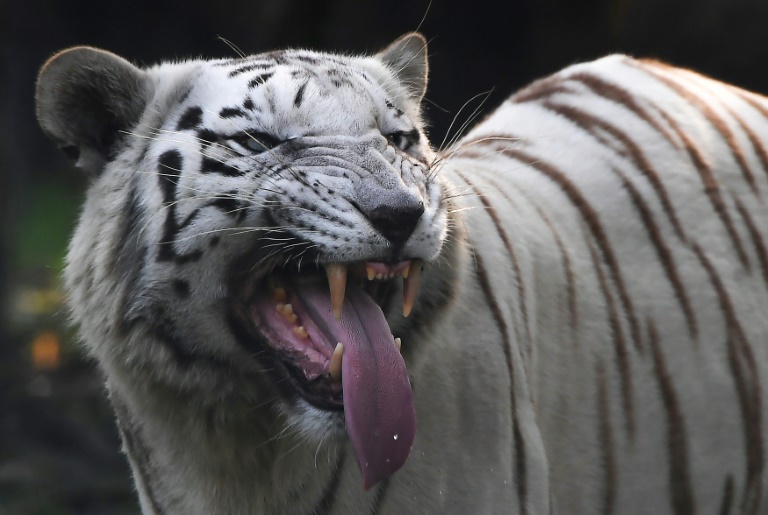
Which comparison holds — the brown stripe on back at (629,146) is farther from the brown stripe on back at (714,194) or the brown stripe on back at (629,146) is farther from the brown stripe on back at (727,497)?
the brown stripe on back at (727,497)

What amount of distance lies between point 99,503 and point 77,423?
52 centimetres

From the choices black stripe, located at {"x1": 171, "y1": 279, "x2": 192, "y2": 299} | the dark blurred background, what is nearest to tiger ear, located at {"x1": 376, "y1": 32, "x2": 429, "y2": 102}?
black stripe, located at {"x1": 171, "y1": 279, "x2": 192, "y2": 299}

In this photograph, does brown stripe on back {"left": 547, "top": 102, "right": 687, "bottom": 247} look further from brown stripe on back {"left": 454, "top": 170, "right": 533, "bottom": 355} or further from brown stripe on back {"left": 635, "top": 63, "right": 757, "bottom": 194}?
brown stripe on back {"left": 454, "top": 170, "right": 533, "bottom": 355}

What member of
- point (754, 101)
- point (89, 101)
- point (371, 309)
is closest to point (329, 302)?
point (371, 309)

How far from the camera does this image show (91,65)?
2010 millimetres

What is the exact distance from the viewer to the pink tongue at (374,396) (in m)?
1.81

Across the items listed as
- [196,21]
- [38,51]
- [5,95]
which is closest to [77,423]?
[5,95]

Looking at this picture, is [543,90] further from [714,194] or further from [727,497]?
[727,497]

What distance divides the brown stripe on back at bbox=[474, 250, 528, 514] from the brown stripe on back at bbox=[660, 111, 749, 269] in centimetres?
71

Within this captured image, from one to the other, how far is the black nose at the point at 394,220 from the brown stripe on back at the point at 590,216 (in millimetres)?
775

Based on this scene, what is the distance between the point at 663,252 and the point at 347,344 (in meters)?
0.96

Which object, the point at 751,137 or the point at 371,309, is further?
the point at 751,137

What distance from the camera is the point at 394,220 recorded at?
1.76 metres

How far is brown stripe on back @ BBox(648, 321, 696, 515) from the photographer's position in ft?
7.85
